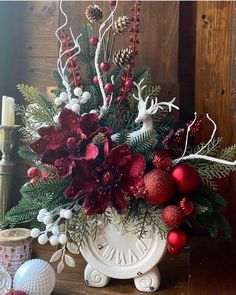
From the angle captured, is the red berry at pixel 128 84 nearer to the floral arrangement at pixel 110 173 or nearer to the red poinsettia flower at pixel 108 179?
the floral arrangement at pixel 110 173

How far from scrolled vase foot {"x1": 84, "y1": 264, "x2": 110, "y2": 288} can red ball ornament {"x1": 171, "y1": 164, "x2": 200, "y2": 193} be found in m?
0.24

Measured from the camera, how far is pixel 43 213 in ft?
2.16

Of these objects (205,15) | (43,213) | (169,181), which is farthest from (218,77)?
(43,213)

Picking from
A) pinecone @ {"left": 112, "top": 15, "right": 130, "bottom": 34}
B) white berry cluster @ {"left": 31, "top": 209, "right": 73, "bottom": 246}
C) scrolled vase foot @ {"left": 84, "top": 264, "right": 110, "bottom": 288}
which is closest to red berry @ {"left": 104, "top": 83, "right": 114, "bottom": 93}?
pinecone @ {"left": 112, "top": 15, "right": 130, "bottom": 34}

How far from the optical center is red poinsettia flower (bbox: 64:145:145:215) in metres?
0.65

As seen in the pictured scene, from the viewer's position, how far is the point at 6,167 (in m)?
0.97

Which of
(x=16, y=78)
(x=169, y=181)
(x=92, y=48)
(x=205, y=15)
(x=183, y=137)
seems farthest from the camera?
(x=16, y=78)

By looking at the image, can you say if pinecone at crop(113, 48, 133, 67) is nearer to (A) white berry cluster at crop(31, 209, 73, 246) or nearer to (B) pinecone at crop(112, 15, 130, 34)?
(B) pinecone at crop(112, 15, 130, 34)

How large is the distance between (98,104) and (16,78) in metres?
0.41

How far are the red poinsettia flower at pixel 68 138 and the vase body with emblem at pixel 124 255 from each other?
156mm

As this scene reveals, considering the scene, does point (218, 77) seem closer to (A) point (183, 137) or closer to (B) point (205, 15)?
(B) point (205, 15)

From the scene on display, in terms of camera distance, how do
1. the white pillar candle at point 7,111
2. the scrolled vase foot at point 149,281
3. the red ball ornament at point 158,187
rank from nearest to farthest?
the red ball ornament at point 158,187 → the scrolled vase foot at point 149,281 → the white pillar candle at point 7,111

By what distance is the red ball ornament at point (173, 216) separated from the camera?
2.10 ft

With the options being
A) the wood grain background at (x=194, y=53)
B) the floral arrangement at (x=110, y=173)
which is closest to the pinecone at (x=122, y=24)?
the floral arrangement at (x=110, y=173)
